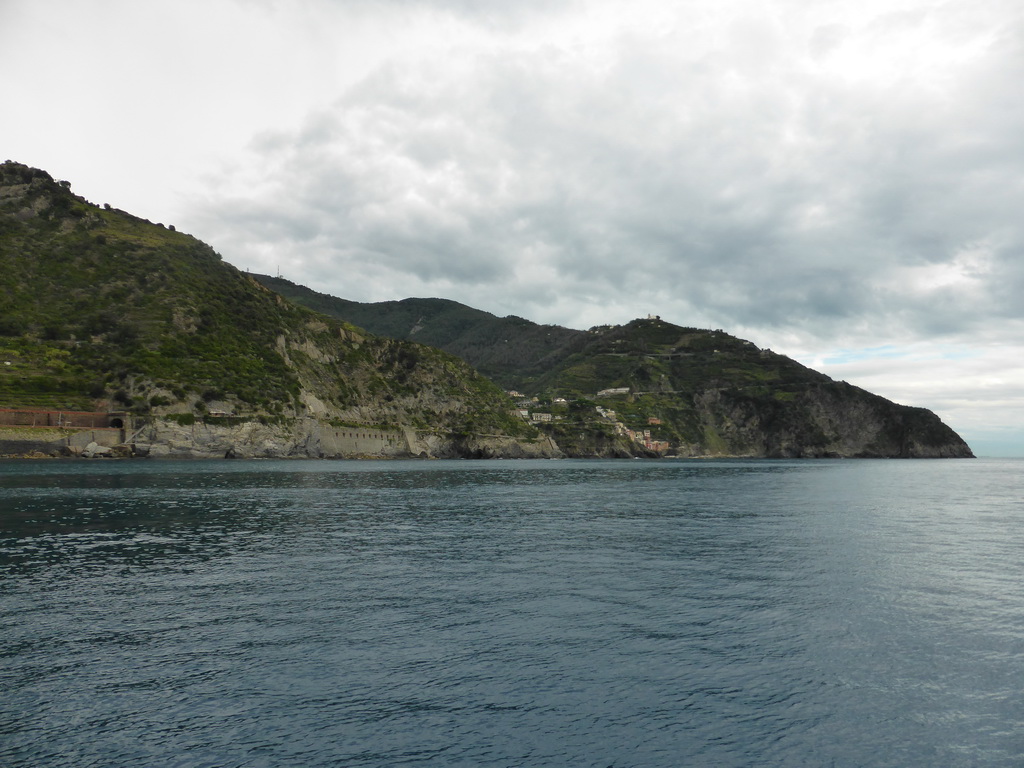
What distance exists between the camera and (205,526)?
4244 centimetres

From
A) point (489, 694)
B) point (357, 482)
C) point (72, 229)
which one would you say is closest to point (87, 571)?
point (489, 694)

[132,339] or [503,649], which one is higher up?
[132,339]

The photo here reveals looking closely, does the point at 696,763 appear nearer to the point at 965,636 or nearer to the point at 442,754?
the point at 442,754

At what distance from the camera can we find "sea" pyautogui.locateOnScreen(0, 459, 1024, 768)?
12.6m

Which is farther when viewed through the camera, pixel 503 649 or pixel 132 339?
pixel 132 339

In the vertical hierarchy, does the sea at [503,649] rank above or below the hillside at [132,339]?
below

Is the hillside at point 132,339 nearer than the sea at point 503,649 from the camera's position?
No

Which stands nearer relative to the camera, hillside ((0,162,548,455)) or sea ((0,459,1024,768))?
sea ((0,459,1024,768))

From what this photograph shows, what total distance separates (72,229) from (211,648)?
217 m

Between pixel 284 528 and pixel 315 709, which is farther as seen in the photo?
pixel 284 528

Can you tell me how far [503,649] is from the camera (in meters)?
18.0

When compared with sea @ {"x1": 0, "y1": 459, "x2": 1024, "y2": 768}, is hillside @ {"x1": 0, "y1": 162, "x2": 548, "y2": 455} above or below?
above

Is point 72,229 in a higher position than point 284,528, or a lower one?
higher

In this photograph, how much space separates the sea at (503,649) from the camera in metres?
12.6
